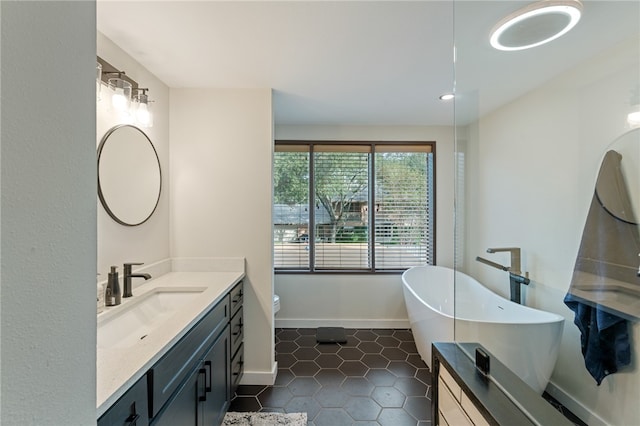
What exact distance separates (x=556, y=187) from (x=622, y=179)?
43 centimetres

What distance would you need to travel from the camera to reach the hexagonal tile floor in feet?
6.64

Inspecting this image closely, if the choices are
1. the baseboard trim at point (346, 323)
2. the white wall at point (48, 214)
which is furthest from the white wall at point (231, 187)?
the white wall at point (48, 214)

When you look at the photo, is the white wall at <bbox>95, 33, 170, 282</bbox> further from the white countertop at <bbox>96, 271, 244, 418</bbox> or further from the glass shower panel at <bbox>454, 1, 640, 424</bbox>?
the glass shower panel at <bbox>454, 1, 640, 424</bbox>

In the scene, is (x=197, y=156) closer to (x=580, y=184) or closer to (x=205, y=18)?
(x=205, y=18)

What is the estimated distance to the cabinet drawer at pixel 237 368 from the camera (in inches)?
80.6

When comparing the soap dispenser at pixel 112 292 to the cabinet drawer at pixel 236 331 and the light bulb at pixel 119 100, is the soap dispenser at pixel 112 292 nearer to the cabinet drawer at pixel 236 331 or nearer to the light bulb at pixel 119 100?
the cabinet drawer at pixel 236 331

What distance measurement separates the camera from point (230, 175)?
2.36 metres

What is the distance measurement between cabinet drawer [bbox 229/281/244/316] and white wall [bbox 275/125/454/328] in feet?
3.59

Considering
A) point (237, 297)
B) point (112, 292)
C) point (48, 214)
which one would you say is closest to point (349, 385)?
point (237, 297)

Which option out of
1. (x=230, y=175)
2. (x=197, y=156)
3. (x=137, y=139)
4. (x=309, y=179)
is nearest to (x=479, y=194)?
(x=309, y=179)

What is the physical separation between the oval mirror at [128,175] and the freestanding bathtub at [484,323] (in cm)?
223

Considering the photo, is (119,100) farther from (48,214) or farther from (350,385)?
(350,385)

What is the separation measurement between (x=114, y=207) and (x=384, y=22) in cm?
194

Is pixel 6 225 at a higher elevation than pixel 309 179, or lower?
lower
